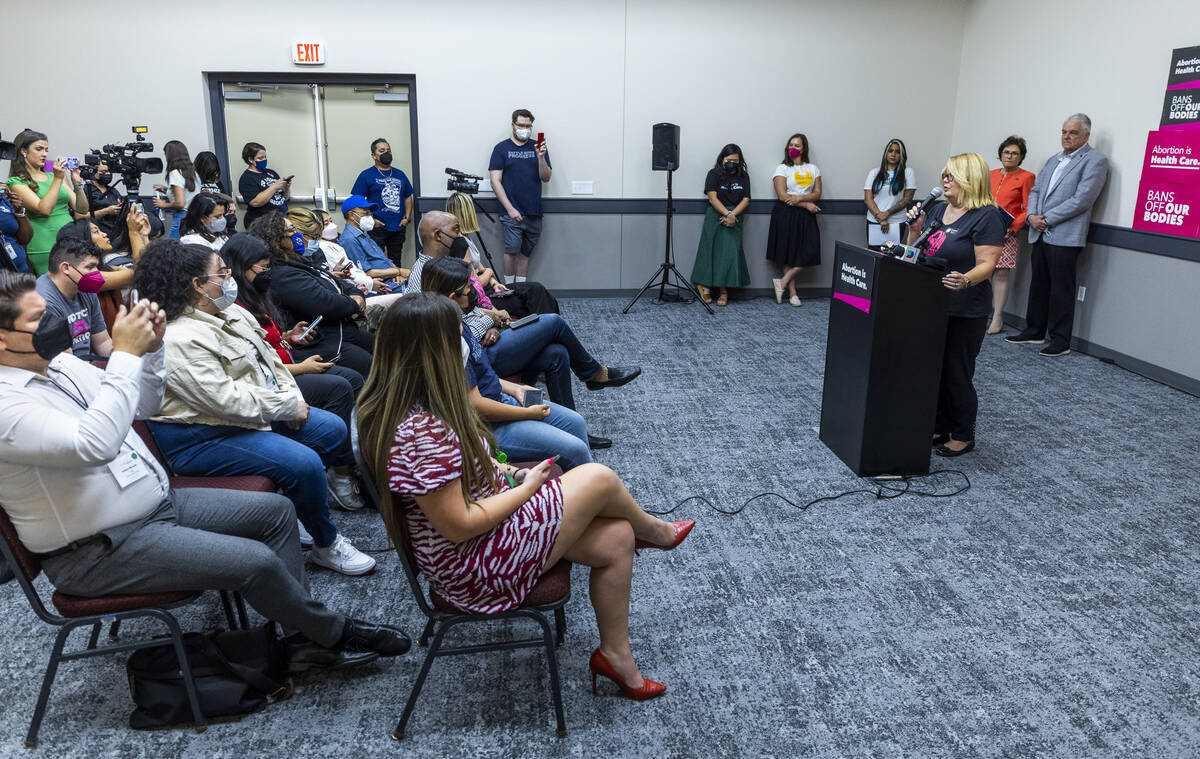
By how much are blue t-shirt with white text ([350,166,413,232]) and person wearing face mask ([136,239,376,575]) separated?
4246 millimetres

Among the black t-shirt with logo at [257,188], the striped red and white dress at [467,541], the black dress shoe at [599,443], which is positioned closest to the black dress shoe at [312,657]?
the striped red and white dress at [467,541]

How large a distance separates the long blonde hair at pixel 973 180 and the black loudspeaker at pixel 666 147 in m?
3.40

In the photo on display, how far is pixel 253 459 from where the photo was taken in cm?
245

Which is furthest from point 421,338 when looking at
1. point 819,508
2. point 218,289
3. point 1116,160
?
point 1116,160

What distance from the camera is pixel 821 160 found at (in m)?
7.43

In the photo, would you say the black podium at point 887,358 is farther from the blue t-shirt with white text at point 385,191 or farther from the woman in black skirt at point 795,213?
the blue t-shirt with white text at point 385,191

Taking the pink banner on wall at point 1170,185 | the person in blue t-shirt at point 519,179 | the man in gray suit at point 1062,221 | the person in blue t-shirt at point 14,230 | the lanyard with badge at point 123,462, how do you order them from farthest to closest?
the person in blue t-shirt at point 519,179 < the man in gray suit at point 1062,221 < the pink banner on wall at point 1170,185 < the person in blue t-shirt at point 14,230 < the lanyard with badge at point 123,462

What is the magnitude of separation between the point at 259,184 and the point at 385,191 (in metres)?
0.97

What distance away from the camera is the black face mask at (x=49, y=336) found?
179 centimetres

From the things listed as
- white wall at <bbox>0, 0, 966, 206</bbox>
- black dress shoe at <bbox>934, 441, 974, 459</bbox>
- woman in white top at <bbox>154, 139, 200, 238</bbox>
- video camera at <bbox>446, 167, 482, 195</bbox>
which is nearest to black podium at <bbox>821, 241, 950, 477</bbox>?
black dress shoe at <bbox>934, 441, 974, 459</bbox>

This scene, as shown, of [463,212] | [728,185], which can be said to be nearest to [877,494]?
[463,212]

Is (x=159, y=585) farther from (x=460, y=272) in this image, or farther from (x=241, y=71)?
(x=241, y=71)

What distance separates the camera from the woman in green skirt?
281 inches

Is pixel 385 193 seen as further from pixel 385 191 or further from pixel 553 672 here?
pixel 553 672
